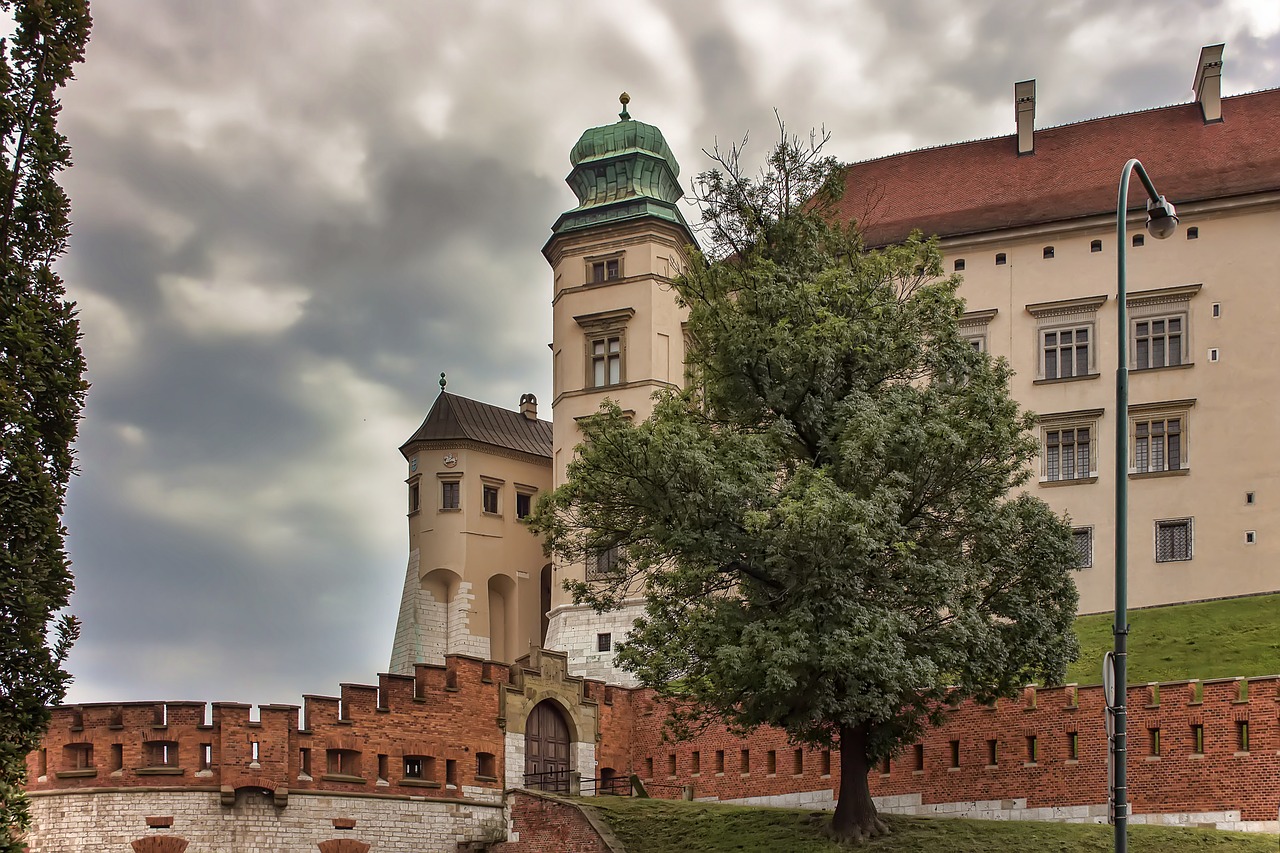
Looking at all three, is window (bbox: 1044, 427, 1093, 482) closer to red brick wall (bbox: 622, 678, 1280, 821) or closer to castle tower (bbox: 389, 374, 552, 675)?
red brick wall (bbox: 622, 678, 1280, 821)

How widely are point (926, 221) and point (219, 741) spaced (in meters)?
28.8

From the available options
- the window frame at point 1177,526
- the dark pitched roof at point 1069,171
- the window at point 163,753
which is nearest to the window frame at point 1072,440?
the window frame at point 1177,526

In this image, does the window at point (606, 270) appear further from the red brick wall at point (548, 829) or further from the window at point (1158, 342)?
the red brick wall at point (548, 829)

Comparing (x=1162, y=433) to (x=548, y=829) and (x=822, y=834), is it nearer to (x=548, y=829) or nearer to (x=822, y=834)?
(x=822, y=834)

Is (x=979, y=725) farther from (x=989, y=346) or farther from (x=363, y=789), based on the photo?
(x=989, y=346)

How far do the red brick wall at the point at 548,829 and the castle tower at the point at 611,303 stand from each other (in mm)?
11962

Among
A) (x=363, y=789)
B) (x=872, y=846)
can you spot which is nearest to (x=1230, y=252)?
(x=872, y=846)

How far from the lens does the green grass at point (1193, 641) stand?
3606cm

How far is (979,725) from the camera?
1340 inches

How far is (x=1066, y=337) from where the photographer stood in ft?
→ 162

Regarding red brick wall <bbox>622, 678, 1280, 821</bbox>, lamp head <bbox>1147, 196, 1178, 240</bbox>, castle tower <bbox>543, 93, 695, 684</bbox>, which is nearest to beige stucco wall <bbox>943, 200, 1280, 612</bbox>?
castle tower <bbox>543, 93, 695, 684</bbox>

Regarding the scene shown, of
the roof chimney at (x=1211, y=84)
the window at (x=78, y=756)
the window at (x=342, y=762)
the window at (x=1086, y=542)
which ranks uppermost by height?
the roof chimney at (x=1211, y=84)

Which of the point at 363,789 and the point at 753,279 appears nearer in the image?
the point at 753,279

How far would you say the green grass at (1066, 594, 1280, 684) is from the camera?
36.1 m
